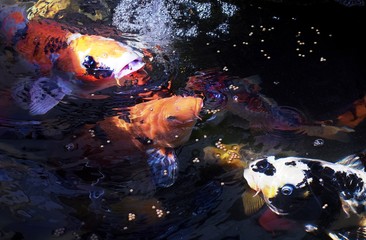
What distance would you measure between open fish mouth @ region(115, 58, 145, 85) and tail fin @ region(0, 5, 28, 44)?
85 cm

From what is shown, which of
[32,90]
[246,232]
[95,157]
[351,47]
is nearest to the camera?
[246,232]

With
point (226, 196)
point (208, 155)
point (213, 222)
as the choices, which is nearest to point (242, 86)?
point (208, 155)

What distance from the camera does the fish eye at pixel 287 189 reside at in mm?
2361

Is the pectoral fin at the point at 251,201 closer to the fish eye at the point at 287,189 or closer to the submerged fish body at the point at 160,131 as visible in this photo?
the fish eye at the point at 287,189

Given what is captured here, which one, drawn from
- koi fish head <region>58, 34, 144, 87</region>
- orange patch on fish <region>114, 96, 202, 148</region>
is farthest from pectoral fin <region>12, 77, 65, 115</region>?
orange patch on fish <region>114, 96, 202, 148</region>

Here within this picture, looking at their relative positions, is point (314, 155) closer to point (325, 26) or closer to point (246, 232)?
point (246, 232)

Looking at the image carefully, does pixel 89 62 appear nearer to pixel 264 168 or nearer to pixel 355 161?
pixel 264 168

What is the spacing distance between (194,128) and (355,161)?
42.0 inches

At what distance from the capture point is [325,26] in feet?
12.0

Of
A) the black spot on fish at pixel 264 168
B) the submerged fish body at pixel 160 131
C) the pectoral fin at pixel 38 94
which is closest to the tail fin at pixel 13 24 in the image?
the pectoral fin at pixel 38 94

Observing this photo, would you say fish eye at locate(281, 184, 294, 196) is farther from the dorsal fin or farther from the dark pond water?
the dorsal fin

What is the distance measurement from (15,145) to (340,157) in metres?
Result: 2.16

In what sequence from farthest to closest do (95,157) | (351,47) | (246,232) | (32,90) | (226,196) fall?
(351,47)
(32,90)
(95,157)
(226,196)
(246,232)

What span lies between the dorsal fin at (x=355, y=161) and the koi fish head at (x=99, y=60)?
4.99 ft
